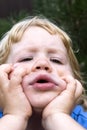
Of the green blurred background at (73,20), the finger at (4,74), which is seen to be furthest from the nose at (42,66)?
the green blurred background at (73,20)

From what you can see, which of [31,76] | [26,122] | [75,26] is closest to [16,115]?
[26,122]

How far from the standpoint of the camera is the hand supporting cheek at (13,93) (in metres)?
1.78

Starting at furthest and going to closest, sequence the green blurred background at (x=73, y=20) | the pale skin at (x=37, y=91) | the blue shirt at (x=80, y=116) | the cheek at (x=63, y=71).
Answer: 1. the green blurred background at (x=73, y=20)
2. the blue shirt at (x=80, y=116)
3. the cheek at (x=63, y=71)
4. the pale skin at (x=37, y=91)

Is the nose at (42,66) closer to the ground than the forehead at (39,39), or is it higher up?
closer to the ground

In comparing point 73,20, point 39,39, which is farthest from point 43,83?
point 73,20

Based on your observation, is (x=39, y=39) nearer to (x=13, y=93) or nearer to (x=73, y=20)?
(x=13, y=93)

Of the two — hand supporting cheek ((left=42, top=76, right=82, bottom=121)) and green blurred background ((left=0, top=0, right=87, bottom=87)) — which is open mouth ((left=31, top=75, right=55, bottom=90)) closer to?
hand supporting cheek ((left=42, top=76, right=82, bottom=121))

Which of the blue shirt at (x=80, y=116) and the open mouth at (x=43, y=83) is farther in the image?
the blue shirt at (x=80, y=116)

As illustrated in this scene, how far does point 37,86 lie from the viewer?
5.83 feet

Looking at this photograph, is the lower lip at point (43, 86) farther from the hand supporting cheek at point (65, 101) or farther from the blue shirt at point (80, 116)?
the blue shirt at point (80, 116)

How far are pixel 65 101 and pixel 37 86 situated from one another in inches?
5.1

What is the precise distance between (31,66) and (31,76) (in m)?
0.08

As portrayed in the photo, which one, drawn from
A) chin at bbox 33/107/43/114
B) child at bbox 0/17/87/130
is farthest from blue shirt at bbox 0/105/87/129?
chin at bbox 33/107/43/114

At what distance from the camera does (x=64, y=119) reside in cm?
174
